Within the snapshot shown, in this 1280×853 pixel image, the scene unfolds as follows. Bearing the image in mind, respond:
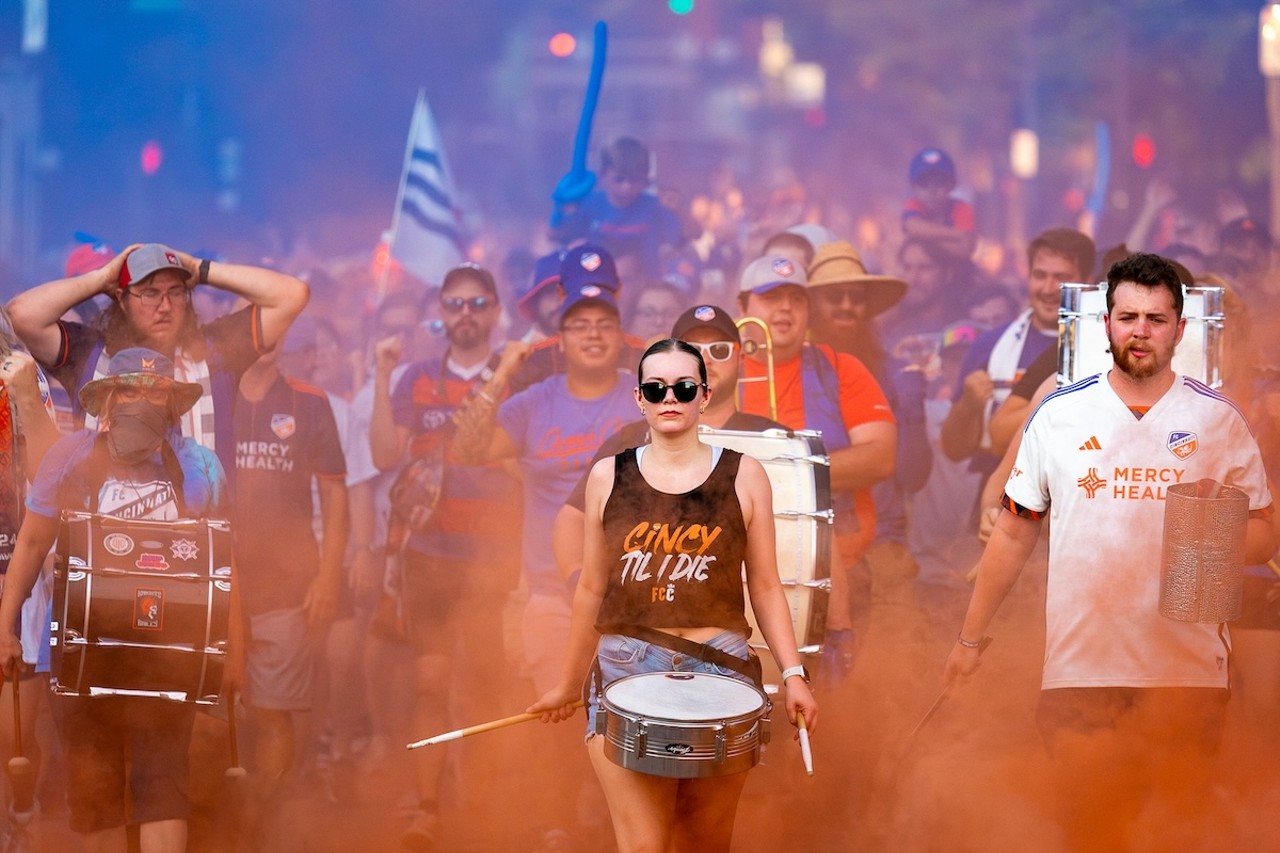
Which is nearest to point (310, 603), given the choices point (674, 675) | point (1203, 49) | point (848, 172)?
point (674, 675)

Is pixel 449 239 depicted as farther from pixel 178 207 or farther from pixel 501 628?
pixel 501 628

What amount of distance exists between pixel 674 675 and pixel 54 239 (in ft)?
19.7

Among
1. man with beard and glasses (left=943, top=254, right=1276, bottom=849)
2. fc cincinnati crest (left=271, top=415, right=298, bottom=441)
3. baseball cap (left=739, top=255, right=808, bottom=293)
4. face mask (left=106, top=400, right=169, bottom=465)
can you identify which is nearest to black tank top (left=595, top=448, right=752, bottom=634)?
man with beard and glasses (left=943, top=254, right=1276, bottom=849)

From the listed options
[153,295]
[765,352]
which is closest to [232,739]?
[153,295]

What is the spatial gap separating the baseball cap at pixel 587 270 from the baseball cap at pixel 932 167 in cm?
Answer: 234

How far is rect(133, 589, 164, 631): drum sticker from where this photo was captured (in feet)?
13.4

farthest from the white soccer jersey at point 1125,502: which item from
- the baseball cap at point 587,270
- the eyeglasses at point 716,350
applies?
the baseball cap at point 587,270

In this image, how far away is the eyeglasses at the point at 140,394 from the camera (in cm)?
430

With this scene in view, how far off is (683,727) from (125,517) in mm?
2064

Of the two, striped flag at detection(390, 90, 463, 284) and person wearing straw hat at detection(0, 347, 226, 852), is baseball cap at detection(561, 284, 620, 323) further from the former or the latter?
striped flag at detection(390, 90, 463, 284)

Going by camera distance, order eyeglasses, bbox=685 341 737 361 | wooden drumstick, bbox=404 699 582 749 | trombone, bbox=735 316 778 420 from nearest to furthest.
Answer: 1. wooden drumstick, bbox=404 699 582 749
2. eyeglasses, bbox=685 341 737 361
3. trombone, bbox=735 316 778 420

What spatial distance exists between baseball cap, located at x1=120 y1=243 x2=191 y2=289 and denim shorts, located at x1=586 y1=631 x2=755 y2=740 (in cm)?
231

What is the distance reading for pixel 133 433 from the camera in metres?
4.18

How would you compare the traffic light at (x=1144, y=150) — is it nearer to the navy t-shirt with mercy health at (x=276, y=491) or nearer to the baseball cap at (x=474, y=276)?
the baseball cap at (x=474, y=276)
